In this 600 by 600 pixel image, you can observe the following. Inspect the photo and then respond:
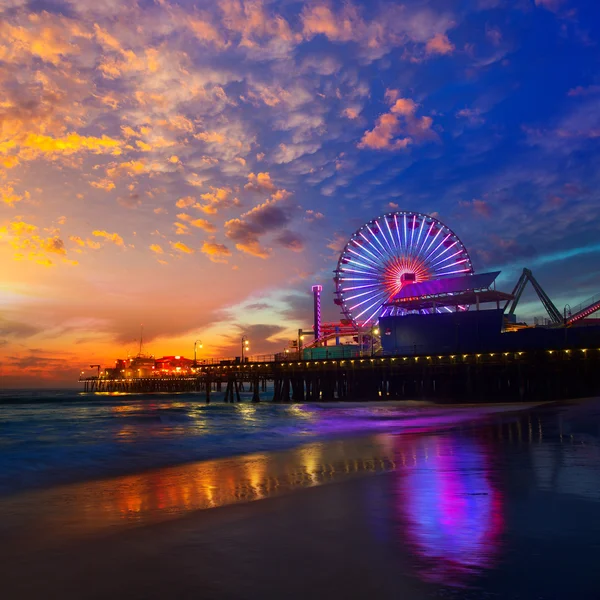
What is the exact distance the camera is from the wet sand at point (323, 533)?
542cm

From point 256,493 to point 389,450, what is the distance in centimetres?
768

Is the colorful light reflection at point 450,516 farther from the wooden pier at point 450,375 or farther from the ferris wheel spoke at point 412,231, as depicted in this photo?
the ferris wheel spoke at point 412,231

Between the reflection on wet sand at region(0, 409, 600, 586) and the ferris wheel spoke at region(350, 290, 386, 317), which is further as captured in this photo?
the ferris wheel spoke at region(350, 290, 386, 317)

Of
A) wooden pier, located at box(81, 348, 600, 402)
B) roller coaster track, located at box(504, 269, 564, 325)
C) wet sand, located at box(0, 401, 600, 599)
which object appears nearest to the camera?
wet sand, located at box(0, 401, 600, 599)

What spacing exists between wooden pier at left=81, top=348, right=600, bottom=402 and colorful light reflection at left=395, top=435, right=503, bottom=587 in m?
42.3

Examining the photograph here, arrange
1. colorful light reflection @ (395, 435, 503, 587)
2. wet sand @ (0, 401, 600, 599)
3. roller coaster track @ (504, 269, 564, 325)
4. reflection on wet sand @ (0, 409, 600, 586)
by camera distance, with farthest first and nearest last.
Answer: roller coaster track @ (504, 269, 564, 325)
reflection on wet sand @ (0, 409, 600, 586)
colorful light reflection @ (395, 435, 503, 587)
wet sand @ (0, 401, 600, 599)

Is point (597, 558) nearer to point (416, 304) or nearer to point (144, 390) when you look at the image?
point (416, 304)

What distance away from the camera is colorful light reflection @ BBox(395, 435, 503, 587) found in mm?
5770

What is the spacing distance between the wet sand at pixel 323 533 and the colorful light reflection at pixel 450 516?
28 millimetres

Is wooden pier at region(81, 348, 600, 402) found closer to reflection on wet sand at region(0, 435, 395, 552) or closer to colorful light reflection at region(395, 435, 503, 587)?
reflection on wet sand at region(0, 435, 395, 552)

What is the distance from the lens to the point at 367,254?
80.2 metres

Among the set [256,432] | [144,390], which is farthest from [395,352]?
[144,390]

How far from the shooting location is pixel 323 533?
7.42 metres

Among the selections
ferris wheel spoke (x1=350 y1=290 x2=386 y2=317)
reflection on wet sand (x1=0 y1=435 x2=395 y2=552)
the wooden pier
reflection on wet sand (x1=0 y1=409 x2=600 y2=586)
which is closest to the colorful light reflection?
reflection on wet sand (x1=0 y1=409 x2=600 y2=586)
